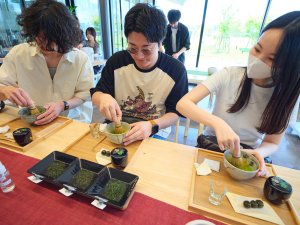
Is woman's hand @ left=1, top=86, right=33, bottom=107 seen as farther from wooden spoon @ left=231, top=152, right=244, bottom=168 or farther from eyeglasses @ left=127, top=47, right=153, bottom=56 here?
wooden spoon @ left=231, top=152, right=244, bottom=168

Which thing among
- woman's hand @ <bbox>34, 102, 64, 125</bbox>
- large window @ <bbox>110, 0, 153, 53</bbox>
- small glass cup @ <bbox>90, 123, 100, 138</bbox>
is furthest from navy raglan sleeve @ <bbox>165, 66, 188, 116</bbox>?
large window @ <bbox>110, 0, 153, 53</bbox>

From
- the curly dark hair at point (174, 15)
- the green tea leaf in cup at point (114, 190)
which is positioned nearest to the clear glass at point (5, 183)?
the green tea leaf in cup at point (114, 190)

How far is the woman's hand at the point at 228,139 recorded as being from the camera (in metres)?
0.73

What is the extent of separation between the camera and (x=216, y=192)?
26.3 inches

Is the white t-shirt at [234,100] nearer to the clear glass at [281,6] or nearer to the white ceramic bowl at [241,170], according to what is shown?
the white ceramic bowl at [241,170]

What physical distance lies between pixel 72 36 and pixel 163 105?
763mm

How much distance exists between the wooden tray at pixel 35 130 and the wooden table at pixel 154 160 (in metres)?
0.02

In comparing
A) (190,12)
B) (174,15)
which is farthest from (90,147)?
(190,12)

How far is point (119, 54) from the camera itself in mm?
1300

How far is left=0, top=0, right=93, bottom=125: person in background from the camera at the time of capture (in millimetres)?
1023

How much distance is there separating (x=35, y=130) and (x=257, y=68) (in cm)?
122

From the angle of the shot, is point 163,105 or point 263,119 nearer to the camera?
point 263,119

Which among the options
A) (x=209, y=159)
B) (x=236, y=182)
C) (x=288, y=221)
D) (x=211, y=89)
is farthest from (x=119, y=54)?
(x=288, y=221)

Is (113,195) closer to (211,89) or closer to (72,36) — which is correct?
(211,89)
